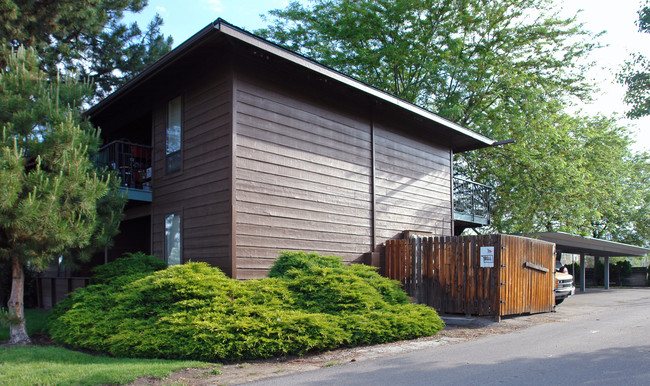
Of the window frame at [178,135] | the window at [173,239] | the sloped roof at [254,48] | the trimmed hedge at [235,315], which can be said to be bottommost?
the trimmed hedge at [235,315]

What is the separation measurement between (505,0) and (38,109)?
2115 cm

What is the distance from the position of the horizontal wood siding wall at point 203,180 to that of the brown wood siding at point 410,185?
4.89 metres

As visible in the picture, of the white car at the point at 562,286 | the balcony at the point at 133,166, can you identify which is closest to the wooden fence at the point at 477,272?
the white car at the point at 562,286

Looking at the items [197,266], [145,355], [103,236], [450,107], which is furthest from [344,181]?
[450,107]

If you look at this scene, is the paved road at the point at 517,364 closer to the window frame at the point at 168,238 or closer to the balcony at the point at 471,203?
the window frame at the point at 168,238

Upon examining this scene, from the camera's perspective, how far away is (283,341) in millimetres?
7301

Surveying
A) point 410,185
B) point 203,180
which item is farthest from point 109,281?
point 410,185

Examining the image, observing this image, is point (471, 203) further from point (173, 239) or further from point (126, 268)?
point (126, 268)

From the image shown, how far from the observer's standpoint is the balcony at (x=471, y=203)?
19.3 meters

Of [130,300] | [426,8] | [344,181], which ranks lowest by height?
[130,300]

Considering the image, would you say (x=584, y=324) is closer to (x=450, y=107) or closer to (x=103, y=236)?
(x=103, y=236)

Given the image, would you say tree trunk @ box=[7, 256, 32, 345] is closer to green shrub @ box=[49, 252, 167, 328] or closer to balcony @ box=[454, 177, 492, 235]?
green shrub @ box=[49, 252, 167, 328]

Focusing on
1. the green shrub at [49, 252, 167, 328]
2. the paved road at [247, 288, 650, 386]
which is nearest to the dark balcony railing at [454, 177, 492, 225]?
the paved road at [247, 288, 650, 386]

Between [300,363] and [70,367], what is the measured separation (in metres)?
3.06
